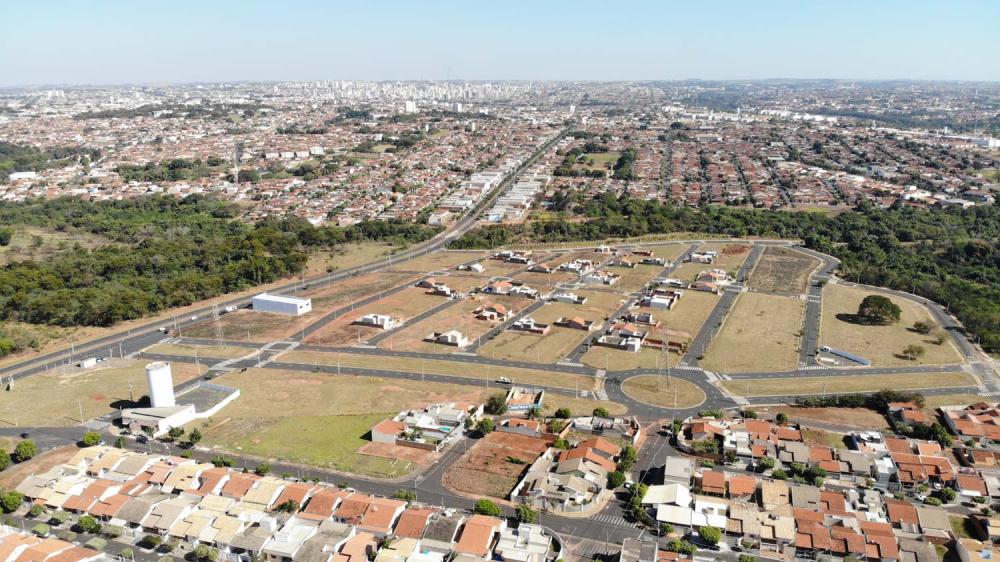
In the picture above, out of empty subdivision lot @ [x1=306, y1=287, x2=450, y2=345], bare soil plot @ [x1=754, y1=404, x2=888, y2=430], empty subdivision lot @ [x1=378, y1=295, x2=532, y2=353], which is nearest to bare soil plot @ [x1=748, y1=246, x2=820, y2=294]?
empty subdivision lot @ [x1=378, y1=295, x2=532, y2=353]

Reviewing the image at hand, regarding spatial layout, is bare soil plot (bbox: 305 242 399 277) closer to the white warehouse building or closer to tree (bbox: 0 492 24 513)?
the white warehouse building

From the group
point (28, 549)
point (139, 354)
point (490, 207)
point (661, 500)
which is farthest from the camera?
point (490, 207)

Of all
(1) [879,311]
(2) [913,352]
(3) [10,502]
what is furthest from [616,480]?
(1) [879,311]

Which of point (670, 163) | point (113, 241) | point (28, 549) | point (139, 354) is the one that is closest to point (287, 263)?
point (139, 354)

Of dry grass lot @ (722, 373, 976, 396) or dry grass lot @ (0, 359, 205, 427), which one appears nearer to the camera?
dry grass lot @ (0, 359, 205, 427)

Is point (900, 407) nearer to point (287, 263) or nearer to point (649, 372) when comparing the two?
point (649, 372)
